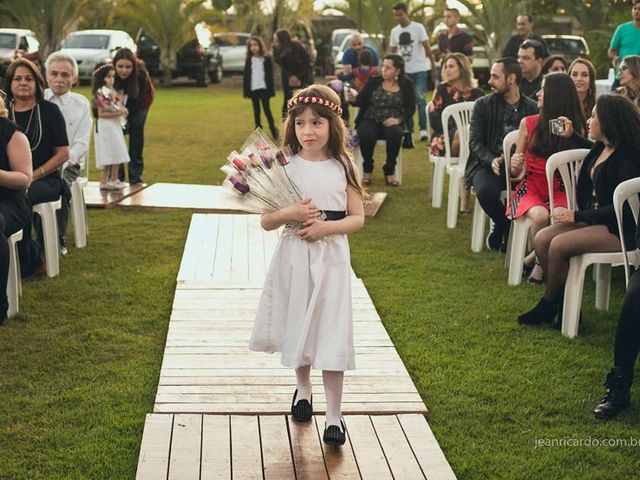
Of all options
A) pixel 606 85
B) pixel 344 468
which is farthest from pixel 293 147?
pixel 606 85

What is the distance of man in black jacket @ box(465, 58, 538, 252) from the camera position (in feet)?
29.1

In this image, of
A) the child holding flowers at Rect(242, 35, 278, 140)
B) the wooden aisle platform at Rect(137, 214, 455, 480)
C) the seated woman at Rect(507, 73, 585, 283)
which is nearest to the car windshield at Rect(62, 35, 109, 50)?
the child holding flowers at Rect(242, 35, 278, 140)

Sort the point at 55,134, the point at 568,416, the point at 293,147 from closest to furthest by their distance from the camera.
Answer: the point at 293,147 → the point at 568,416 → the point at 55,134

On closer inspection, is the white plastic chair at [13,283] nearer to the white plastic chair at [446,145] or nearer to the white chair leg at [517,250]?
the white chair leg at [517,250]

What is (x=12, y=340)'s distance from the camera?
6406 millimetres

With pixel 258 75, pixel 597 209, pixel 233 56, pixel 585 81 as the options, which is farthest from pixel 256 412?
pixel 233 56

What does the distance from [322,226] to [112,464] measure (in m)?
1.31

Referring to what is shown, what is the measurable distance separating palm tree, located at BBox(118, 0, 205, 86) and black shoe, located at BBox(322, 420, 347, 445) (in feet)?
96.0

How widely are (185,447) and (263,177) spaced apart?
1.19 meters

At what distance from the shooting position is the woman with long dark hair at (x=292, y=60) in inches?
671

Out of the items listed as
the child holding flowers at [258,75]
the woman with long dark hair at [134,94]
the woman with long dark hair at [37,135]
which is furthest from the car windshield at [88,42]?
the woman with long dark hair at [37,135]

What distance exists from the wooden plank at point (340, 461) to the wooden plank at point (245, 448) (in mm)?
281

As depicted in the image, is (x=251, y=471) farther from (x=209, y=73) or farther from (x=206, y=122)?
(x=209, y=73)

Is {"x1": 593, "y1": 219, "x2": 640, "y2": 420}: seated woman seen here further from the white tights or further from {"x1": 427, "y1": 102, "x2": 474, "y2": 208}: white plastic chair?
{"x1": 427, "y1": 102, "x2": 474, "y2": 208}: white plastic chair
